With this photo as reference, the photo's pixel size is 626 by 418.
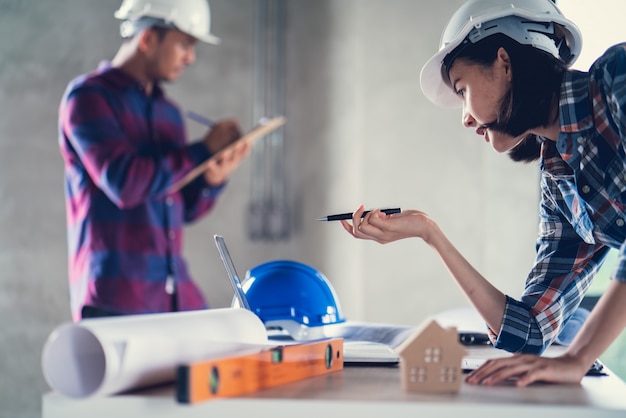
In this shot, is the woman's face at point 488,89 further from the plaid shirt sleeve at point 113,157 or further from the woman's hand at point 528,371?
the plaid shirt sleeve at point 113,157

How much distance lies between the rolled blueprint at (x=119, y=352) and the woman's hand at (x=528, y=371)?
1.34 ft

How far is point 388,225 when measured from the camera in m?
1.43

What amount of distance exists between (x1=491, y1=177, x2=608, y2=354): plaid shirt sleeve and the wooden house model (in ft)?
1.45

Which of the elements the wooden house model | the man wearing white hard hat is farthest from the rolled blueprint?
the man wearing white hard hat

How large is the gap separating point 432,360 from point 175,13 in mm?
2283

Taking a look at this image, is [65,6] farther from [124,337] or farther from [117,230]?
[124,337]

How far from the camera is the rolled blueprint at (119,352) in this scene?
1.02 meters

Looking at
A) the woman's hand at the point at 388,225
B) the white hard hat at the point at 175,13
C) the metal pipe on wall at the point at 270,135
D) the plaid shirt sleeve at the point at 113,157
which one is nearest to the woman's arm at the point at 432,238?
the woman's hand at the point at 388,225

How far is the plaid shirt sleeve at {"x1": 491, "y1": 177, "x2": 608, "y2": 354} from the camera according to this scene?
1.53m

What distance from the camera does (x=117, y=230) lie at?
278 centimetres

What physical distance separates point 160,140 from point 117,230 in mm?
399

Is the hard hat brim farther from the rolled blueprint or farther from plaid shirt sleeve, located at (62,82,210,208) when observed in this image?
plaid shirt sleeve, located at (62,82,210,208)

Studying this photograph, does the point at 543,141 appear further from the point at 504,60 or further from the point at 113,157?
the point at 113,157

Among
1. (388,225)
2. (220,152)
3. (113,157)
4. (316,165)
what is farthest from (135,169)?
(388,225)
